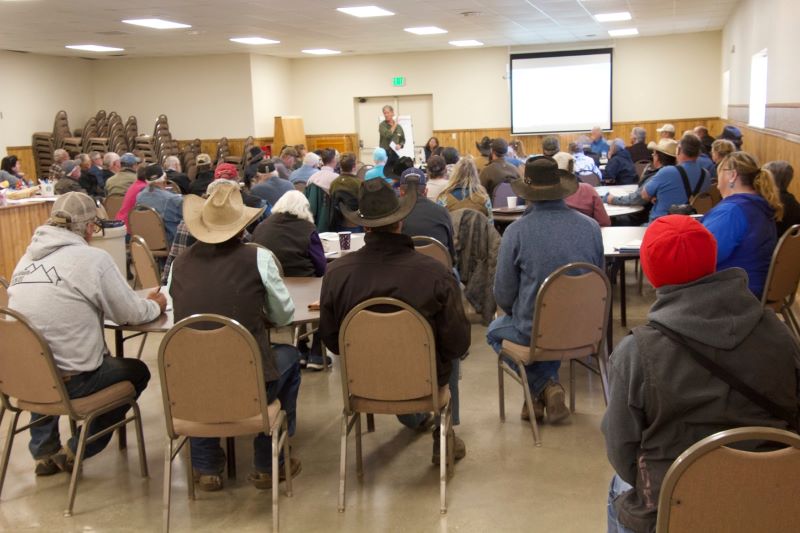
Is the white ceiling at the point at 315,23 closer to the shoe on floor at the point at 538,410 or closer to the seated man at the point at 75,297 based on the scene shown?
the seated man at the point at 75,297

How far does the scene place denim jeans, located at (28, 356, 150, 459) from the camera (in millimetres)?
3338

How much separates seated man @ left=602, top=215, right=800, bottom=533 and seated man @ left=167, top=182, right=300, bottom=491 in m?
1.71

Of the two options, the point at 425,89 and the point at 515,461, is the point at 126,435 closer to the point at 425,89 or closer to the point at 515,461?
the point at 515,461

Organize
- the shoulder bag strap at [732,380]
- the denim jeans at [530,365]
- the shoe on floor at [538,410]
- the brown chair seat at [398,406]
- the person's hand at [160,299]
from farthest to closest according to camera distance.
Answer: the shoe on floor at [538,410] → the denim jeans at [530,365] → the person's hand at [160,299] → the brown chair seat at [398,406] → the shoulder bag strap at [732,380]

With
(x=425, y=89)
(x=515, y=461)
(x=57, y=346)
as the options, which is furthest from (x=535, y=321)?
(x=425, y=89)

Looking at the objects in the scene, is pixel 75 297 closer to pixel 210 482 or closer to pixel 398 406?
pixel 210 482

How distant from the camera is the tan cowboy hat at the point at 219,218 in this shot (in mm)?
3244

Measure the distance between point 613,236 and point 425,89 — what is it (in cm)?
1276

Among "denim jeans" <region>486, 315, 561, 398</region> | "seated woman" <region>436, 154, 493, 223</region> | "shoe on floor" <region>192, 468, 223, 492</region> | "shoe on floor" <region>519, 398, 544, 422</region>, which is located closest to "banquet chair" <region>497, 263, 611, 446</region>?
"denim jeans" <region>486, 315, 561, 398</region>

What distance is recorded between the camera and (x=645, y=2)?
1083 cm

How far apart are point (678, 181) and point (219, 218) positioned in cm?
396

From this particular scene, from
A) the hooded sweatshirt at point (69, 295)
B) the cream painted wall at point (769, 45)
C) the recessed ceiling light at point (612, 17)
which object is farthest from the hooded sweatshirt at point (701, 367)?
the recessed ceiling light at point (612, 17)

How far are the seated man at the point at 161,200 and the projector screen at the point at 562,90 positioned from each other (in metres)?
10.7

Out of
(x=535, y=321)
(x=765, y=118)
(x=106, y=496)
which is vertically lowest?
(x=106, y=496)
